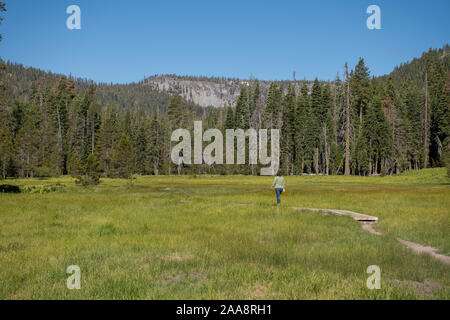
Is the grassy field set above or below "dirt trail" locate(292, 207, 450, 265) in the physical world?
above

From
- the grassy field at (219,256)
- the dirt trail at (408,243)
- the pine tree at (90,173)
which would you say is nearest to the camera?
the grassy field at (219,256)

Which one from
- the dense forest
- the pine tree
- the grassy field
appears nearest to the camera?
the grassy field

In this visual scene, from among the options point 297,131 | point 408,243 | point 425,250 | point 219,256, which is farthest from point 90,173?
point 297,131

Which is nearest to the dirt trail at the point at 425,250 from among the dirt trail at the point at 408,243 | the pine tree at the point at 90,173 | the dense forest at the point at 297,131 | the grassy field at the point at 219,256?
the dirt trail at the point at 408,243

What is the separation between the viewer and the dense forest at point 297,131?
66.7 m

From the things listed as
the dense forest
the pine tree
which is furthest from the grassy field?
the dense forest

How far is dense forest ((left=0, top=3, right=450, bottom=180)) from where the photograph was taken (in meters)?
66.7

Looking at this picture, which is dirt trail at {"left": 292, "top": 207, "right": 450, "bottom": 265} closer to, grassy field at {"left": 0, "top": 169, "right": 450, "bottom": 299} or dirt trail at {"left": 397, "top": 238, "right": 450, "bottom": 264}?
dirt trail at {"left": 397, "top": 238, "right": 450, "bottom": 264}

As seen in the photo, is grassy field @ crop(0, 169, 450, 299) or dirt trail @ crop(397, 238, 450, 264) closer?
grassy field @ crop(0, 169, 450, 299)

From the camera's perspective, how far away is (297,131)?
273 ft

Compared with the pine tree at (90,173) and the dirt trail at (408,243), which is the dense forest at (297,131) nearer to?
the pine tree at (90,173)

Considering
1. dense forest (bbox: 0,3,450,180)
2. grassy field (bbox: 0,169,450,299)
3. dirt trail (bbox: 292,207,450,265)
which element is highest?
dense forest (bbox: 0,3,450,180)

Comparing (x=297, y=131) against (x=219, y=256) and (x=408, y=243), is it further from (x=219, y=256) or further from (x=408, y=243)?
(x=219, y=256)
